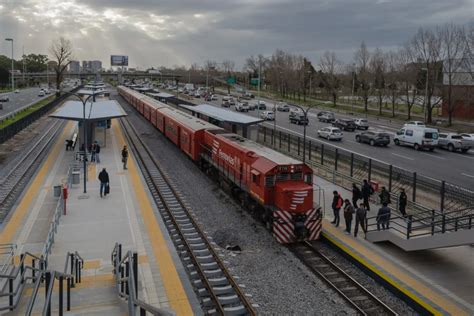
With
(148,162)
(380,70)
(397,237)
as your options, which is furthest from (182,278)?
(380,70)

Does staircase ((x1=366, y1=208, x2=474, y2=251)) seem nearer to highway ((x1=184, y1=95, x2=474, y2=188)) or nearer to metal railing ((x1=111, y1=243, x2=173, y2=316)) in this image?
metal railing ((x1=111, y1=243, x2=173, y2=316))

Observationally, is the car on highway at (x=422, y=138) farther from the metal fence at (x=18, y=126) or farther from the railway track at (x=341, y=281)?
the metal fence at (x=18, y=126)

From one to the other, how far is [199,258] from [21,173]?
19.5m

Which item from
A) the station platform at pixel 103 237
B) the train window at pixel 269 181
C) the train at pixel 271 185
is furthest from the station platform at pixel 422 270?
the station platform at pixel 103 237

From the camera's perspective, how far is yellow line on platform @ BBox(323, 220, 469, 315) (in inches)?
511

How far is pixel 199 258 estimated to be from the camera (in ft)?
54.4

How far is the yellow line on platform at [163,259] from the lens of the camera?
12875 millimetres

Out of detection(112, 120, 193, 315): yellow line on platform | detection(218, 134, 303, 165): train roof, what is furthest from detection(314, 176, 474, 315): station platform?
detection(112, 120, 193, 315): yellow line on platform

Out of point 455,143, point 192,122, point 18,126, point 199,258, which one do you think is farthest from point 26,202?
point 455,143

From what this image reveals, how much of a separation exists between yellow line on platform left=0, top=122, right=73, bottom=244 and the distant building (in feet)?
170

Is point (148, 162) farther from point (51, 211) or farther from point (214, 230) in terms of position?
point (214, 230)

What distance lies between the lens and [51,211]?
22.5 m

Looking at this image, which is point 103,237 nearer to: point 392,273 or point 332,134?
point 392,273

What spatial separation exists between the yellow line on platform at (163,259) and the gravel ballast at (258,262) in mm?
2034
